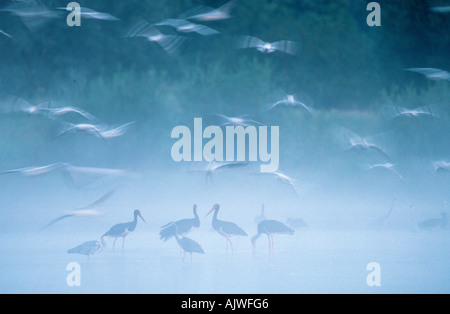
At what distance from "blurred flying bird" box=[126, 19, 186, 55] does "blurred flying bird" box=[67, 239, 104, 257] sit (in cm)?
136

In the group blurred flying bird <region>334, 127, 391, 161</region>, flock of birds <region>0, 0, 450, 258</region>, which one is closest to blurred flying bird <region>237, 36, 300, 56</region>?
flock of birds <region>0, 0, 450, 258</region>

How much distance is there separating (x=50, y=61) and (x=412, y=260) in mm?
2701

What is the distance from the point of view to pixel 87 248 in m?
3.60

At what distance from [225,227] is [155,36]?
135 cm

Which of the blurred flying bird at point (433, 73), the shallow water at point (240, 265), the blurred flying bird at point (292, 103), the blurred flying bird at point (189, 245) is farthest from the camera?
the blurred flying bird at point (433, 73)

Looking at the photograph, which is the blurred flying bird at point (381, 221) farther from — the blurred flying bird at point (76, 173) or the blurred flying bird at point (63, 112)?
the blurred flying bird at point (63, 112)

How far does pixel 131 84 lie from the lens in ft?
12.9

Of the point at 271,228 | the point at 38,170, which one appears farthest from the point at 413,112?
the point at 38,170

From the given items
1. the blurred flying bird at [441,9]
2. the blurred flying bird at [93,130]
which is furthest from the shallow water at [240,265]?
the blurred flying bird at [441,9]

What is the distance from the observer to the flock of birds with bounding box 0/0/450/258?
12.3ft

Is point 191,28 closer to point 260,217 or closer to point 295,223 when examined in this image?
point 260,217

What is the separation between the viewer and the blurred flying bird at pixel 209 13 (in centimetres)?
387

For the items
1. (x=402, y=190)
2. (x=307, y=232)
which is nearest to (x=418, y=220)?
(x=402, y=190)

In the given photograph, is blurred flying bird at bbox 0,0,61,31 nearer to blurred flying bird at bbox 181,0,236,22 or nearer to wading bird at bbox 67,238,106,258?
blurred flying bird at bbox 181,0,236,22
